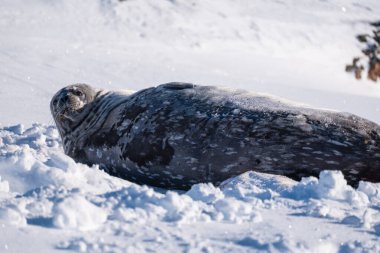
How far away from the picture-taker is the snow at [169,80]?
1.76m

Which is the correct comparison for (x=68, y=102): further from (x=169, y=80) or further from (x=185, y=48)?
(x=185, y=48)

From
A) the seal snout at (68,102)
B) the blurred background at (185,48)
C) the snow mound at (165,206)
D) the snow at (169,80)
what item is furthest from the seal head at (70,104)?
the snow mound at (165,206)

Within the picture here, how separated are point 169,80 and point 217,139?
14.3ft

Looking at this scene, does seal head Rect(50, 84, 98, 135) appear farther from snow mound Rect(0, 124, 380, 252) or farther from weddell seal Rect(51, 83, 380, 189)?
snow mound Rect(0, 124, 380, 252)

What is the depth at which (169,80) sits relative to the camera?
25.0 feet

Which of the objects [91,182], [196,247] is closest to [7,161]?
[91,182]

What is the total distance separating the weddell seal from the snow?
25 cm

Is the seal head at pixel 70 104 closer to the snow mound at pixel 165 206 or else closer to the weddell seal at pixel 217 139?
the weddell seal at pixel 217 139

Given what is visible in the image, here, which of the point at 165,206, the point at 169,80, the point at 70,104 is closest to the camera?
the point at 165,206

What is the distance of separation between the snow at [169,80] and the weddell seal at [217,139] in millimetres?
251

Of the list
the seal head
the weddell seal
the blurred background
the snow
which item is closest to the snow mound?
the snow

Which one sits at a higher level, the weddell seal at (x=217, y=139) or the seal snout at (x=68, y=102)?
the weddell seal at (x=217, y=139)

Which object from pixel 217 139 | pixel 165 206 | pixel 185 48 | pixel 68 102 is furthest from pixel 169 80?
pixel 165 206

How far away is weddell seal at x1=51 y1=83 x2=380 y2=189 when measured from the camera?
3.12 meters
